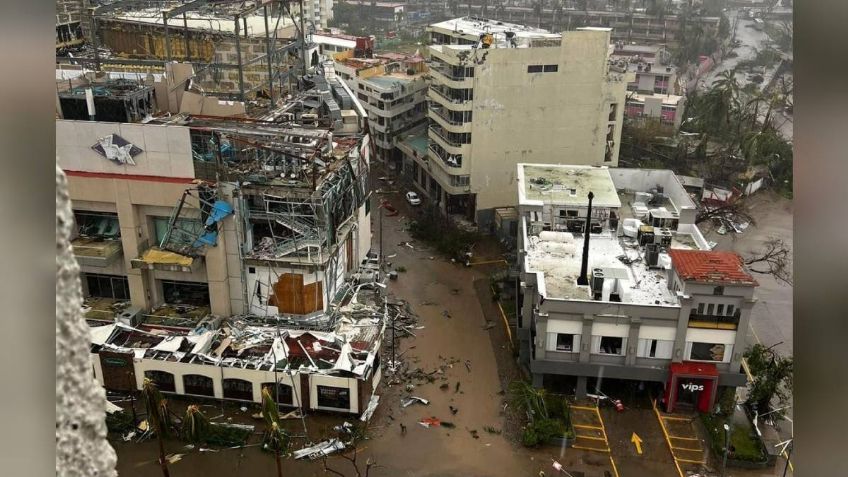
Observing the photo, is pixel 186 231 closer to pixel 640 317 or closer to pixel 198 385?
pixel 198 385

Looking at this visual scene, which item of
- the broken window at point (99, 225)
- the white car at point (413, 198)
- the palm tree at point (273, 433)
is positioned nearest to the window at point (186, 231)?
the broken window at point (99, 225)

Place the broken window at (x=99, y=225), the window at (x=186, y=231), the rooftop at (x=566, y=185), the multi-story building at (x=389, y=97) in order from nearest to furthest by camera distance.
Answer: the window at (x=186, y=231), the broken window at (x=99, y=225), the rooftop at (x=566, y=185), the multi-story building at (x=389, y=97)

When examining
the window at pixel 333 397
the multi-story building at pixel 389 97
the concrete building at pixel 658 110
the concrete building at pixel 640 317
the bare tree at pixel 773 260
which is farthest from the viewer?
the concrete building at pixel 658 110

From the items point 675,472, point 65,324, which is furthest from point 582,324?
point 65,324

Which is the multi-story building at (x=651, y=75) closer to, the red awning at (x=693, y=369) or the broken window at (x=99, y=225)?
the red awning at (x=693, y=369)

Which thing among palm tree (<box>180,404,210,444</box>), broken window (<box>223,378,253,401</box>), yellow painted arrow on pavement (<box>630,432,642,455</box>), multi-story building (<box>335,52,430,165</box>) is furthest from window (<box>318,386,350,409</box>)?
multi-story building (<box>335,52,430,165</box>)

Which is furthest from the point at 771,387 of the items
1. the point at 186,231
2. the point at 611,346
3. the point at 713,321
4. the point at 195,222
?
the point at 186,231

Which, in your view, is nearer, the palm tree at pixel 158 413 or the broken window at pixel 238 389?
the palm tree at pixel 158 413
